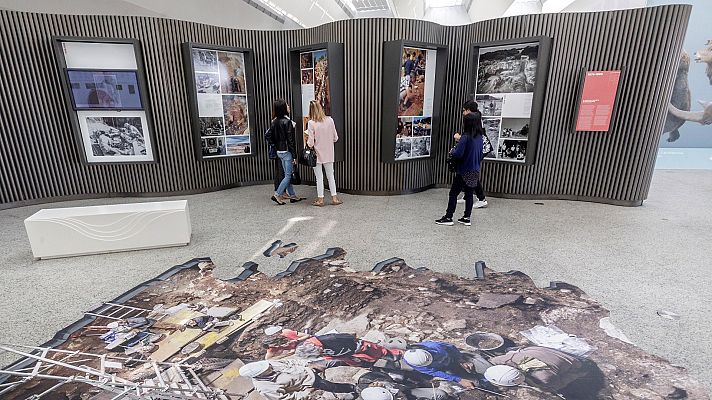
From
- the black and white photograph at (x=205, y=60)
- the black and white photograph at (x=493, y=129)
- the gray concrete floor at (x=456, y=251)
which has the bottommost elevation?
the gray concrete floor at (x=456, y=251)

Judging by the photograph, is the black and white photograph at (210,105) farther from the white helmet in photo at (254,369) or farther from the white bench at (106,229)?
the white helmet in photo at (254,369)

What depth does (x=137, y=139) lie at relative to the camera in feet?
21.4

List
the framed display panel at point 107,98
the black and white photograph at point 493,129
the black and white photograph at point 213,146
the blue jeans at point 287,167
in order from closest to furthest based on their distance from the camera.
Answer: the framed display panel at point 107,98, the blue jeans at point 287,167, the black and white photograph at point 493,129, the black and white photograph at point 213,146

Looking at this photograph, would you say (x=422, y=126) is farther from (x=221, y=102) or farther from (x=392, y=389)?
(x=392, y=389)

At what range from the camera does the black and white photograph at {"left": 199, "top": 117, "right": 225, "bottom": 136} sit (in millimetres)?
6812

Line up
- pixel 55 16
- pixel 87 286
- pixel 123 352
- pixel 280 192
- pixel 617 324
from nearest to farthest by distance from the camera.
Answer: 1. pixel 123 352
2. pixel 617 324
3. pixel 87 286
4. pixel 55 16
5. pixel 280 192

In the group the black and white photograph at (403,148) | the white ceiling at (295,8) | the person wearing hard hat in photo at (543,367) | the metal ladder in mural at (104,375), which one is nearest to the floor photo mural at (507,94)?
the black and white photograph at (403,148)

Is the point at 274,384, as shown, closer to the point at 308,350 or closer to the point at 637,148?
the point at 308,350

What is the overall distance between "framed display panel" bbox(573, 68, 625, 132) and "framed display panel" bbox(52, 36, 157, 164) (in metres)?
7.76

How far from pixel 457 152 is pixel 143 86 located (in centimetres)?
566

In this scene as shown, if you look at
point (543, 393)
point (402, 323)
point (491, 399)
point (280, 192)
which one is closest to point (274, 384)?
point (402, 323)

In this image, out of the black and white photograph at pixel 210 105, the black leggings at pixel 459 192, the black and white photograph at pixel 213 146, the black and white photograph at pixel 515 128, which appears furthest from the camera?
the black and white photograph at pixel 213 146

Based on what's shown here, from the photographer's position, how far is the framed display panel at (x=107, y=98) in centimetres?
588

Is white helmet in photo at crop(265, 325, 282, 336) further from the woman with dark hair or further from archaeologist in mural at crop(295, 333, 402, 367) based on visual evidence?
the woman with dark hair
